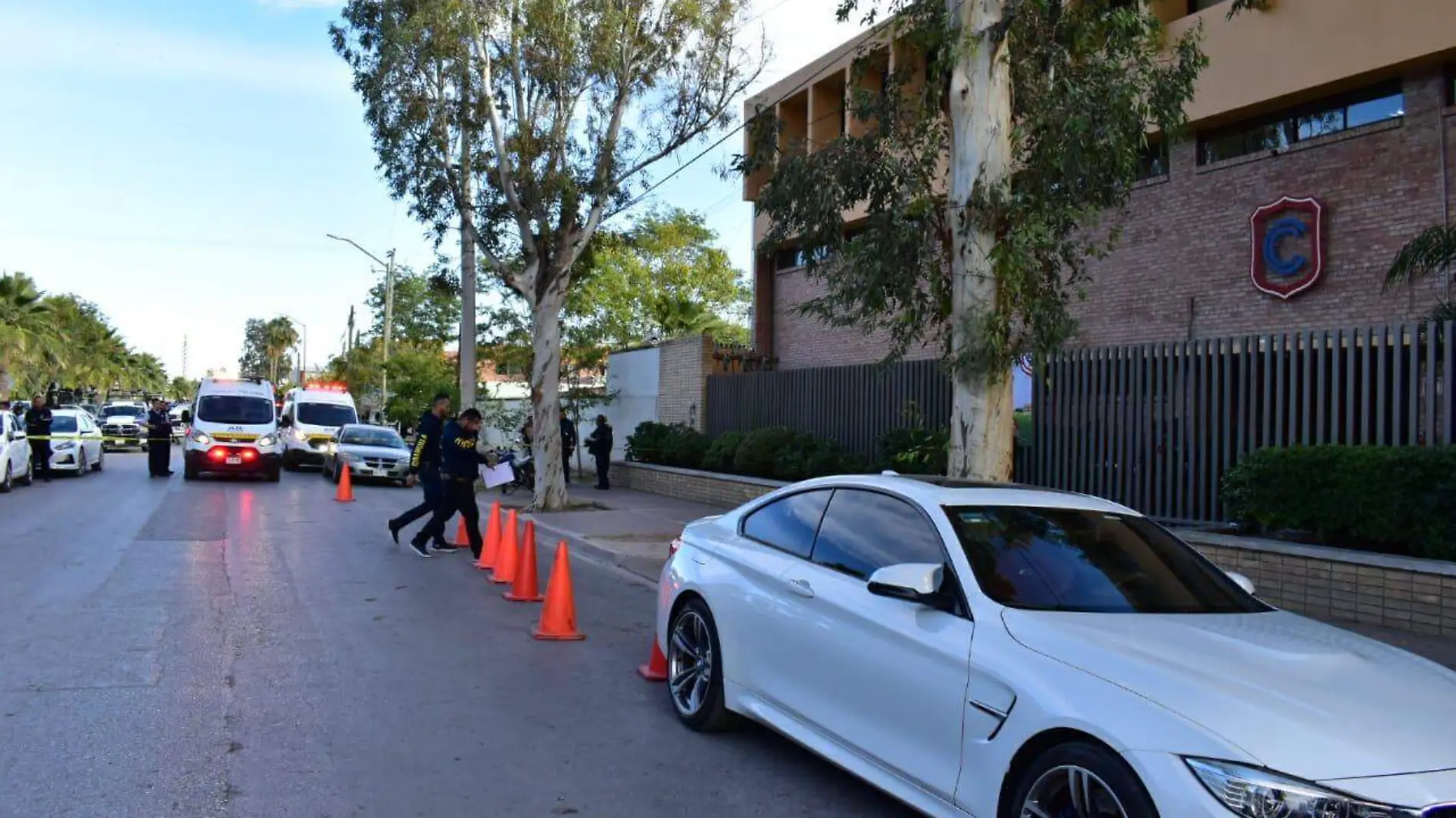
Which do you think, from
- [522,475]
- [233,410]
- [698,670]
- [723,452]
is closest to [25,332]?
[233,410]

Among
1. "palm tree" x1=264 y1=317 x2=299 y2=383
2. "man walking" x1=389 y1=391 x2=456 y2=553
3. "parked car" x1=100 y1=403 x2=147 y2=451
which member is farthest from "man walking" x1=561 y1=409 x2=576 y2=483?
"palm tree" x1=264 y1=317 x2=299 y2=383

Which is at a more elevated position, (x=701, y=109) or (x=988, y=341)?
(x=701, y=109)

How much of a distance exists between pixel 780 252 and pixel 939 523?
20105mm

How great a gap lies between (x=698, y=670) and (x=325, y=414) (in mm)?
24529

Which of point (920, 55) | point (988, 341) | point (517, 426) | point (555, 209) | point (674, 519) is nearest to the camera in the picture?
point (988, 341)

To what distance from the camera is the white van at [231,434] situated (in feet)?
75.0

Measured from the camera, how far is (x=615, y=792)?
16.0 ft

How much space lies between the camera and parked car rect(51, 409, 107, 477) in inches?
905

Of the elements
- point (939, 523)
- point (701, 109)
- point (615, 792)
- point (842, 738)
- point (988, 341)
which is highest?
point (701, 109)

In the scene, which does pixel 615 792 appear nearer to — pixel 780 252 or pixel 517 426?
pixel 780 252

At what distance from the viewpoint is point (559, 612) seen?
8.20 meters

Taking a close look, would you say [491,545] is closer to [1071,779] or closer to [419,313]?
[1071,779]

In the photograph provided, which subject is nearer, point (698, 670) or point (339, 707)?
point (698, 670)

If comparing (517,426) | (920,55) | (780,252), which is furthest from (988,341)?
(517,426)
